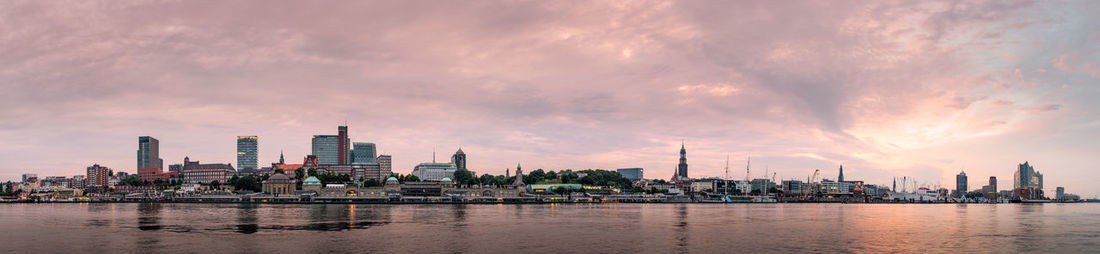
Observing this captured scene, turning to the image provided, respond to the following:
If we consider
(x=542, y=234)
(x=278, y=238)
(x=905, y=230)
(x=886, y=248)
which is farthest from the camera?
Result: (x=905, y=230)

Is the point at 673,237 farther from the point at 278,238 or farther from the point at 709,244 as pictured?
the point at 278,238

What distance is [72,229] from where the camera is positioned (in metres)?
105

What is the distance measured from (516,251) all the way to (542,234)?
21.2 m

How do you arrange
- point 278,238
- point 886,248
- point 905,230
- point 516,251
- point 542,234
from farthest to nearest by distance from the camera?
point 905,230 → point 542,234 → point 278,238 → point 886,248 → point 516,251

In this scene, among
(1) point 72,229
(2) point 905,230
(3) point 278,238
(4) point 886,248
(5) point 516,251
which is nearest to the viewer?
(5) point 516,251

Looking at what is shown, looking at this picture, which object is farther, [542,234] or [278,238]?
[542,234]

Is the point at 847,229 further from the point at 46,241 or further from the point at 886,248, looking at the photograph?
the point at 46,241

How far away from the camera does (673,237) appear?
311 ft

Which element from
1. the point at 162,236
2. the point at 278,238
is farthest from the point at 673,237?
the point at 162,236

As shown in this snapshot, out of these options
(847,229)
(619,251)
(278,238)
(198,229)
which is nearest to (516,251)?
(619,251)

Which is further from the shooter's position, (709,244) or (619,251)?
(709,244)

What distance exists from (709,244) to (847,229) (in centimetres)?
4149

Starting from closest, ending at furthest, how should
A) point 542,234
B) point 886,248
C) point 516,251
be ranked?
point 516,251 < point 886,248 < point 542,234

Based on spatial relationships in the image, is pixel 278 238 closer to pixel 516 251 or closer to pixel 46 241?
pixel 46 241
